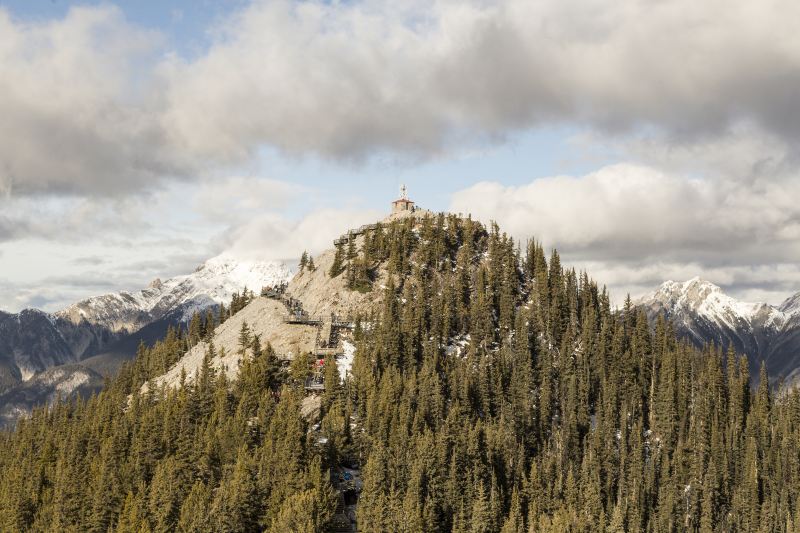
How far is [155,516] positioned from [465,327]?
3766 inches

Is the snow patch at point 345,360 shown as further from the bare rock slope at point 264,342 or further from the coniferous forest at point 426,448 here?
the bare rock slope at point 264,342

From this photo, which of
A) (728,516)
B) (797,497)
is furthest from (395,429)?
(797,497)

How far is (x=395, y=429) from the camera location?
143875 mm

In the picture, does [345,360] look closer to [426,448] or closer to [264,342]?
[264,342]

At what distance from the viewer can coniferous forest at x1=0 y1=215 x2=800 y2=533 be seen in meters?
126

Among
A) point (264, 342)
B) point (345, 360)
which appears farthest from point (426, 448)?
point (264, 342)

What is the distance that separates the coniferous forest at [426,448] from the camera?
126 metres

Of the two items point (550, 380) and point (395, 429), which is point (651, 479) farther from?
point (395, 429)

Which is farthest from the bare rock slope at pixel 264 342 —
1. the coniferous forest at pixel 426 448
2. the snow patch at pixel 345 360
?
the snow patch at pixel 345 360

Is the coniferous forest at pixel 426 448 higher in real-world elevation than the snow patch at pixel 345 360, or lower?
lower

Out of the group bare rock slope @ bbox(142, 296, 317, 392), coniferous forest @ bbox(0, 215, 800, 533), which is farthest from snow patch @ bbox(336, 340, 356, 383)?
bare rock slope @ bbox(142, 296, 317, 392)

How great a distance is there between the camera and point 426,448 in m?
135

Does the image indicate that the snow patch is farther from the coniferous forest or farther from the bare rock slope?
the bare rock slope

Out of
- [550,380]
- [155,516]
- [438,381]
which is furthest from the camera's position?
[550,380]
